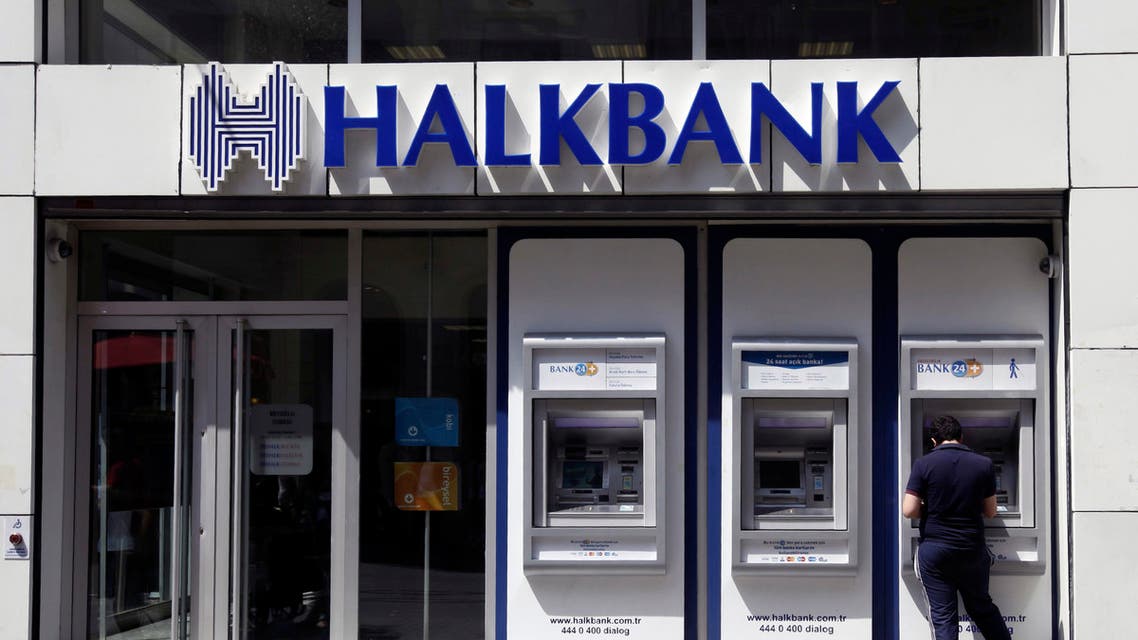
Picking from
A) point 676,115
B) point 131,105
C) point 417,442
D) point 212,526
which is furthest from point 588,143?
point 212,526

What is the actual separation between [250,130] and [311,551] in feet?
8.78

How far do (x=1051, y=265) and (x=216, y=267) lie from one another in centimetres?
519

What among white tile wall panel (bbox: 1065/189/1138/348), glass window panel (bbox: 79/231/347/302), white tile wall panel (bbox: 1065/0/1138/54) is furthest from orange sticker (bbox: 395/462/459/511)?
white tile wall panel (bbox: 1065/0/1138/54)

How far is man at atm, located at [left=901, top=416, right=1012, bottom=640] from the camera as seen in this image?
6.27 metres

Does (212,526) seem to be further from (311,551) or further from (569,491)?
(569,491)

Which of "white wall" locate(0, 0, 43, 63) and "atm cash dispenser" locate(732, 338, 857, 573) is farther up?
"white wall" locate(0, 0, 43, 63)

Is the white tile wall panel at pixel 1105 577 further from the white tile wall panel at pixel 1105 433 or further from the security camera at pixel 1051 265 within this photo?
the security camera at pixel 1051 265

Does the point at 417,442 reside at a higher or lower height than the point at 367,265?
lower

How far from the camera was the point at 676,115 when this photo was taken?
6.66m

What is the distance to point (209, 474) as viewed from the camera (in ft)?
23.6

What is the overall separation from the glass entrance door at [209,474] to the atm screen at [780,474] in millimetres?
2631

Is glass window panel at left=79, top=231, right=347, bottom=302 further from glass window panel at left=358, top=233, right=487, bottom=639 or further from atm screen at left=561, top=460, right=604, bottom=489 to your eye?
atm screen at left=561, top=460, right=604, bottom=489

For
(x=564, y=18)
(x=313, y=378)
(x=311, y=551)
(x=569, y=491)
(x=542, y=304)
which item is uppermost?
(x=564, y=18)

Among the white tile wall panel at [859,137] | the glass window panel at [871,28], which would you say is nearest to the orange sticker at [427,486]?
the white tile wall panel at [859,137]
